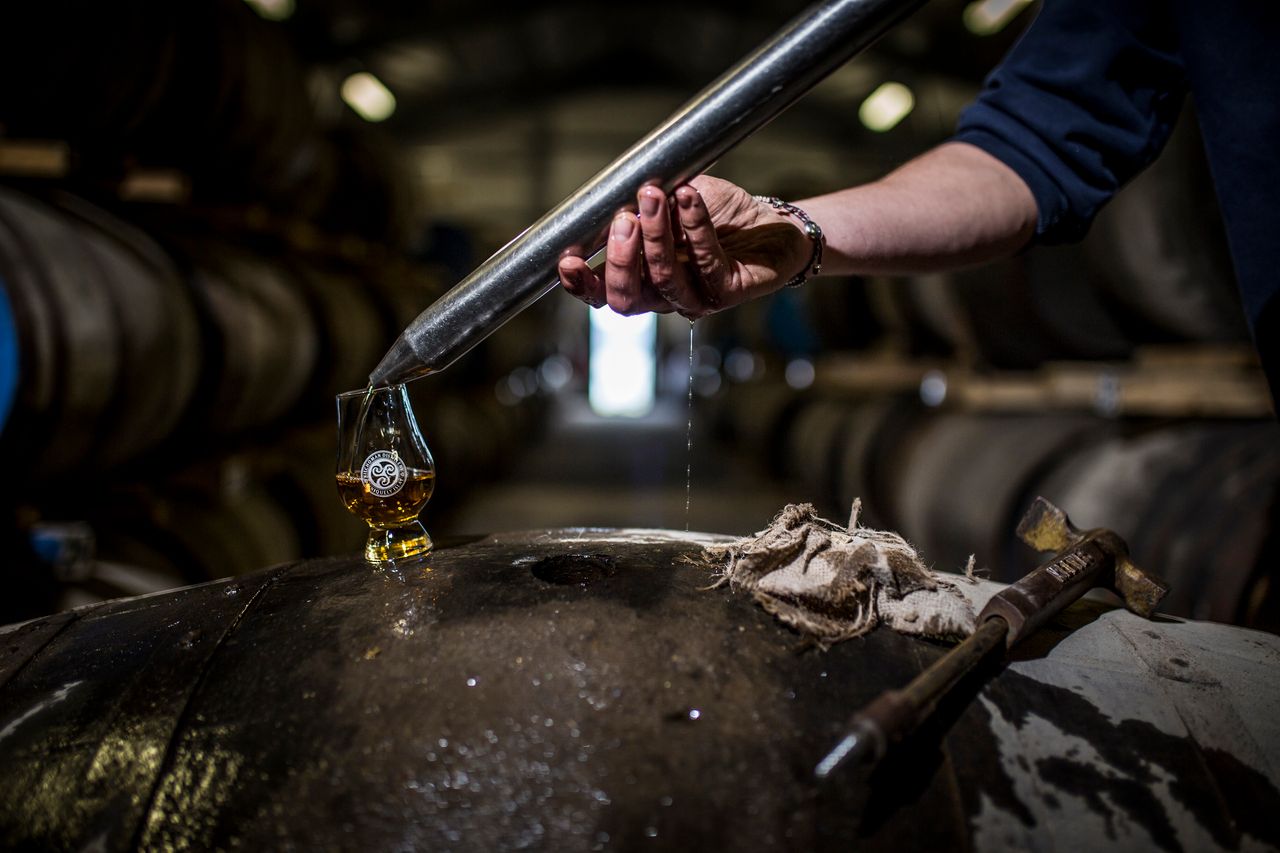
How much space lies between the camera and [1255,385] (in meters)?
2.22

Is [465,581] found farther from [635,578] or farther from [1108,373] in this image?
[1108,373]

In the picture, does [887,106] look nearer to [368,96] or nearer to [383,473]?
[368,96]

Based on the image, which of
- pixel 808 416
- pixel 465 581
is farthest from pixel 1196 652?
pixel 808 416

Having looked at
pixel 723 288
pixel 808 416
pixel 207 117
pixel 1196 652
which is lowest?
pixel 808 416

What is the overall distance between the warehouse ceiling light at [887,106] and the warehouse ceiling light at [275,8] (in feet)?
19.8

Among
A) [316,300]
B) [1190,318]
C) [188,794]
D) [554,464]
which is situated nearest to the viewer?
[188,794]

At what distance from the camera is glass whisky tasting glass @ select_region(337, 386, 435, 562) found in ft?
3.57

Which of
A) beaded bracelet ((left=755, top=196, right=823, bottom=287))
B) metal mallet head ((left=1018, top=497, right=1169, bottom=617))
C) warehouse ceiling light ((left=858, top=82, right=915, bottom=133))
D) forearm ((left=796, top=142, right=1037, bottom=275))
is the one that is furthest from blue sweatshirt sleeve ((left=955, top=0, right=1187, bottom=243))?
warehouse ceiling light ((left=858, top=82, right=915, bottom=133))

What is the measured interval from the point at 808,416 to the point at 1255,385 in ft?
11.9

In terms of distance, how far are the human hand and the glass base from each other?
404mm

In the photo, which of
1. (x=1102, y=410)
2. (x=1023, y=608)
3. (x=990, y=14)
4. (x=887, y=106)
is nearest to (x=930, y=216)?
(x=1023, y=608)

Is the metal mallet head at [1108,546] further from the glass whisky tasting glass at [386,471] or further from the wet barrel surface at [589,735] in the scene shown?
the glass whisky tasting glass at [386,471]

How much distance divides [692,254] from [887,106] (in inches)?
366

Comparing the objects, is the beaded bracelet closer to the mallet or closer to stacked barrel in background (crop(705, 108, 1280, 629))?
the mallet
